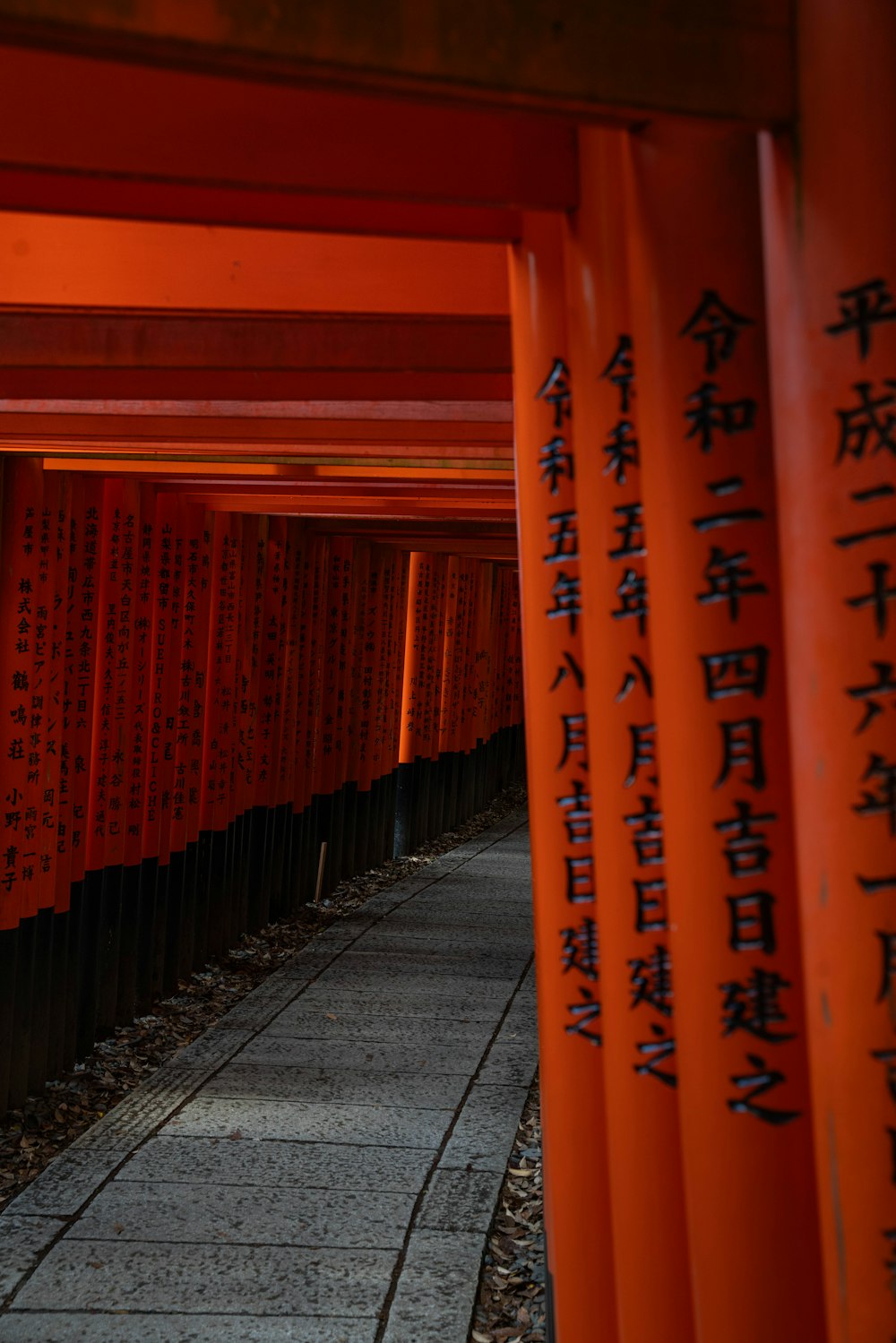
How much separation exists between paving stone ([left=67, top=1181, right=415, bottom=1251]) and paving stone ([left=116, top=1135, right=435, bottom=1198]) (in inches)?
2.8

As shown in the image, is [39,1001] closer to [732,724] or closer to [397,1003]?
[397,1003]

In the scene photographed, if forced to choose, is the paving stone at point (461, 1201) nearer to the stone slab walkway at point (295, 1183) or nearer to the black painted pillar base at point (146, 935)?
the stone slab walkway at point (295, 1183)

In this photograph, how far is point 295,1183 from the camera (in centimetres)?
522

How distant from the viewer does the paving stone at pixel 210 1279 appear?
13.8 feet

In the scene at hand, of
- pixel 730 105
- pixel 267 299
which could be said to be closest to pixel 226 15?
pixel 730 105

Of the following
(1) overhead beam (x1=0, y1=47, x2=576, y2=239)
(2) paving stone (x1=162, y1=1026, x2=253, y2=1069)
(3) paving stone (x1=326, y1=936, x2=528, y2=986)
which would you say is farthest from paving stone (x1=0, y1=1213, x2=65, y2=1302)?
(3) paving stone (x1=326, y1=936, x2=528, y2=986)

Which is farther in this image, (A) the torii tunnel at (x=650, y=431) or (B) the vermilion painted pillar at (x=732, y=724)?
(B) the vermilion painted pillar at (x=732, y=724)

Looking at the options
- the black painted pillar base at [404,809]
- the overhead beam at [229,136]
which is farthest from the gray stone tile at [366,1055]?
the black painted pillar base at [404,809]

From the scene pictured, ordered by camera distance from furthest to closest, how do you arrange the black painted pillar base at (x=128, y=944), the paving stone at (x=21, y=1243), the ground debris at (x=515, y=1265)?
the black painted pillar base at (x=128, y=944) < the paving stone at (x=21, y=1243) < the ground debris at (x=515, y=1265)

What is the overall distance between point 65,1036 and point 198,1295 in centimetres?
299

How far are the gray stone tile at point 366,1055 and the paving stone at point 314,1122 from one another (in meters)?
0.63

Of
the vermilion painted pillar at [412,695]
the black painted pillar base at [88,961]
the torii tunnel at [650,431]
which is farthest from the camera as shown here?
the vermilion painted pillar at [412,695]

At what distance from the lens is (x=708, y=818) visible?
75.2 inches

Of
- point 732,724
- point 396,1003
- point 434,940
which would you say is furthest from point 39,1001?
point 732,724
